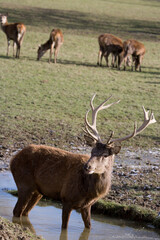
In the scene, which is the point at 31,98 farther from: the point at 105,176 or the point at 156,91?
the point at 105,176

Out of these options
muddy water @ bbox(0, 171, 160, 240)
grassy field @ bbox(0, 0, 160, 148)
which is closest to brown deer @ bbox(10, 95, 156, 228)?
muddy water @ bbox(0, 171, 160, 240)

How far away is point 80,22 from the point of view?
101ft

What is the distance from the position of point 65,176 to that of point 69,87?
9011mm

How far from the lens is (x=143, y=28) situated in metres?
31.2

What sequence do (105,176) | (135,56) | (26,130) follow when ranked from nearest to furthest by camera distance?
(105,176) < (26,130) < (135,56)

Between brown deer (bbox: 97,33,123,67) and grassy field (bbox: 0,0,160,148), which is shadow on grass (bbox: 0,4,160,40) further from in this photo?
brown deer (bbox: 97,33,123,67)

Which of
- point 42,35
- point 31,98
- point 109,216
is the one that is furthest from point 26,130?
point 42,35

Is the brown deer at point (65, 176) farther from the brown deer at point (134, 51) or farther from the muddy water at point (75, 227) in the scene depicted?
the brown deer at point (134, 51)

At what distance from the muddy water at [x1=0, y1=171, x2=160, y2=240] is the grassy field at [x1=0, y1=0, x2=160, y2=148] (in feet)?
9.71

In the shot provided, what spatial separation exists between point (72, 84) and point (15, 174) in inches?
365

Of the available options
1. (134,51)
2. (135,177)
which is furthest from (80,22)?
(135,177)

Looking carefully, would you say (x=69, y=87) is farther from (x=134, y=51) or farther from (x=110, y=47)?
(x=134, y=51)

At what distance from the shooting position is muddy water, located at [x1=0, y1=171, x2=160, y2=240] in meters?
6.66

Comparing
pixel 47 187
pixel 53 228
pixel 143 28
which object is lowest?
pixel 53 228
